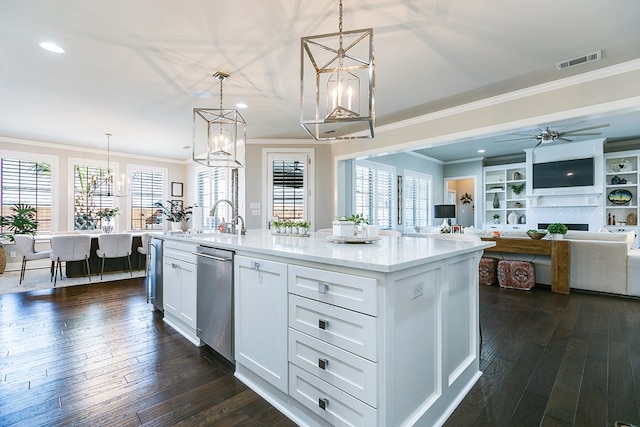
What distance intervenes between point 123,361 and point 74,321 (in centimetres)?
139

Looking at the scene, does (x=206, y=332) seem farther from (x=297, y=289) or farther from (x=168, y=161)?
(x=168, y=161)

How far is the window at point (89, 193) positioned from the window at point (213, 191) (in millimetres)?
2025

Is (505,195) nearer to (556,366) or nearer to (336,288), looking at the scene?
(556,366)

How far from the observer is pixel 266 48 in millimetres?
2775

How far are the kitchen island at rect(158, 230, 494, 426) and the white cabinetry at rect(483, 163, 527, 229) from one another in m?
7.37

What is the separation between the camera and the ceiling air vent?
284cm

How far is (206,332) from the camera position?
2.45m

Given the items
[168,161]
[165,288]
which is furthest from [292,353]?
[168,161]

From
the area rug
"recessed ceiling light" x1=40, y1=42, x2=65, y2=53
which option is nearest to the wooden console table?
"recessed ceiling light" x1=40, y1=42, x2=65, y2=53

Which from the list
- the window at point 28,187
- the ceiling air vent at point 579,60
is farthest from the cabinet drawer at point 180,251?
the window at point 28,187

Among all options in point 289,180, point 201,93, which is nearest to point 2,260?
point 201,93

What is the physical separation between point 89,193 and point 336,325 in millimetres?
7848

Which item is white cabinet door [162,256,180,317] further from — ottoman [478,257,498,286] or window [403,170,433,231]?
window [403,170,433,231]

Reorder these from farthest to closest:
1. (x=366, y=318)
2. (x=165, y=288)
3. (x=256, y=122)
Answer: (x=256, y=122) → (x=165, y=288) → (x=366, y=318)
